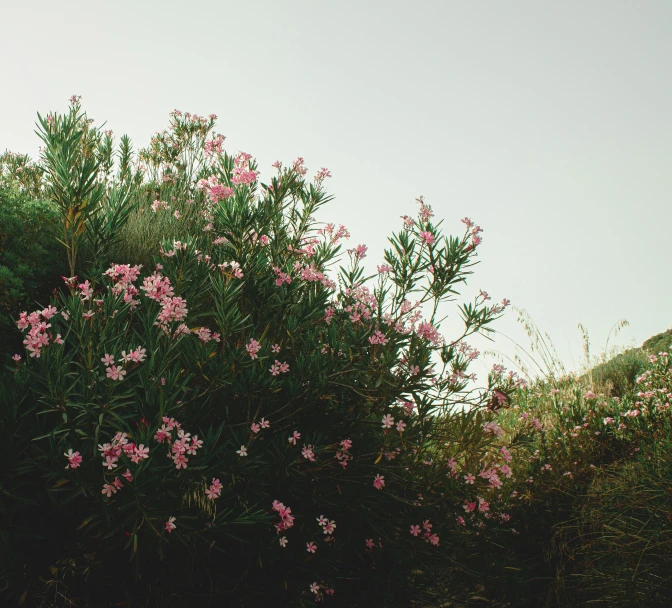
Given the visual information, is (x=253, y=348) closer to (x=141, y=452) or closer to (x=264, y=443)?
(x=264, y=443)

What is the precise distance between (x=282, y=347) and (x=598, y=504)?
2569 millimetres

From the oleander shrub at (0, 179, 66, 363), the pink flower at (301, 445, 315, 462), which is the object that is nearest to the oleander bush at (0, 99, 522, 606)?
the pink flower at (301, 445, 315, 462)

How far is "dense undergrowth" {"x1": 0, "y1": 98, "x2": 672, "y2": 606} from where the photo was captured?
8.00 feet

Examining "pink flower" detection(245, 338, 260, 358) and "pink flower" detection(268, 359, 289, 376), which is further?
"pink flower" detection(268, 359, 289, 376)

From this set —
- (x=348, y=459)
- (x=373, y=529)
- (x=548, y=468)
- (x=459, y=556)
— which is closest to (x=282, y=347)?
(x=348, y=459)

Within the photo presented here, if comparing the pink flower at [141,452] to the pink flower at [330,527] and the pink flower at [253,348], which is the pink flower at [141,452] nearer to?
the pink flower at [253,348]

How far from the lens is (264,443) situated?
Result: 9.69 feet

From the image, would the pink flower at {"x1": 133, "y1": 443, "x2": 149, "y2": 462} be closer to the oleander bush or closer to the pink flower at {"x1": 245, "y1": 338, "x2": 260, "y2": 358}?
the oleander bush

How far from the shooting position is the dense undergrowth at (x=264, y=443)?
2.44 metres

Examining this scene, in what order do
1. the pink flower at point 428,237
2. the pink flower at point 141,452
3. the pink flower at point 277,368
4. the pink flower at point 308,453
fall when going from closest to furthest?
the pink flower at point 141,452, the pink flower at point 308,453, the pink flower at point 277,368, the pink flower at point 428,237

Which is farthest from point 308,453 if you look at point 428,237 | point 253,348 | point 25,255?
point 25,255

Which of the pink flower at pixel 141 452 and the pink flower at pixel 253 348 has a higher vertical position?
the pink flower at pixel 253 348

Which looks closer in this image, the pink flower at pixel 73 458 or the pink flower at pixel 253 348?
the pink flower at pixel 73 458

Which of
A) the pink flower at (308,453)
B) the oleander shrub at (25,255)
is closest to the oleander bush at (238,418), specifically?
the pink flower at (308,453)
